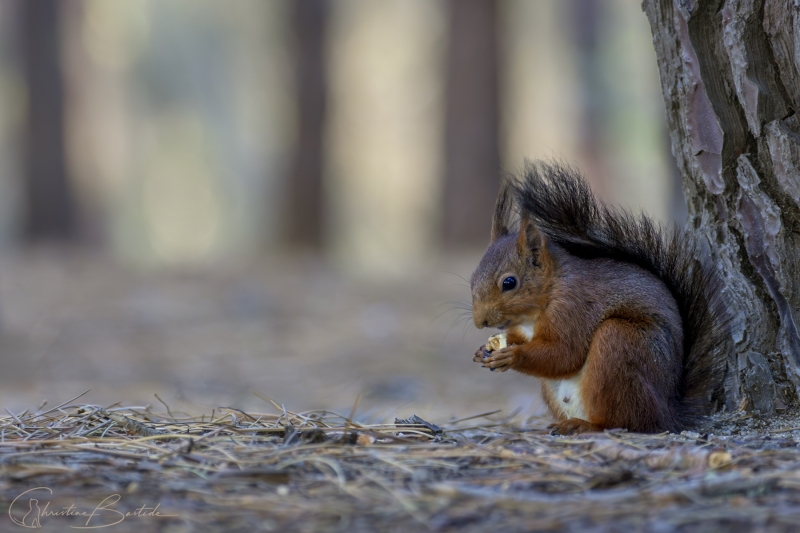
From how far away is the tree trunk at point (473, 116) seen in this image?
8.59 meters

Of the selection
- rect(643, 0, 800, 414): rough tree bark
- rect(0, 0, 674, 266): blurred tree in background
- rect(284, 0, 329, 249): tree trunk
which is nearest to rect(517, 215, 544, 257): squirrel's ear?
rect(643, 0, 800, 414): rough tree bark

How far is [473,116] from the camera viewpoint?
8.59m

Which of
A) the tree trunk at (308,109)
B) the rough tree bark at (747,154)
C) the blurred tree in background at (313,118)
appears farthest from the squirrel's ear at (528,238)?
the tree trunk at (308,109)

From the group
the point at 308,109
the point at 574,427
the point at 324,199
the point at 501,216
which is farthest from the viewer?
the point at 324,199

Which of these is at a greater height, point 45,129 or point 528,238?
point 45,129

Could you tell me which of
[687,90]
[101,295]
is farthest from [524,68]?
[687,90]

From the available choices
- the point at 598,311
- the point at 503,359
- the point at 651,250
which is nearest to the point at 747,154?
the point at 651,250

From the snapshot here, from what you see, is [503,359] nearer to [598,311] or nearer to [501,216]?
[598,311]

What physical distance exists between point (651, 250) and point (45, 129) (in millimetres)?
8127

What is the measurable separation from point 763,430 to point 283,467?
4.11 feet

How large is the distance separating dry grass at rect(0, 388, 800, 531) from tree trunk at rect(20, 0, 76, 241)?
7705mm

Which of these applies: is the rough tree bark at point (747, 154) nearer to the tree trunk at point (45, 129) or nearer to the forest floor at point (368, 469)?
the forest floor at point (368, 469)

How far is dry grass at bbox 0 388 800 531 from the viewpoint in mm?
1420

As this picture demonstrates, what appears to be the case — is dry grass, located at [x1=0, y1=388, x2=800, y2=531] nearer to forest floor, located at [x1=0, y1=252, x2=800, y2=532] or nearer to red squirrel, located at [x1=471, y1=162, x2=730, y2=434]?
forest floor, located at [x1=0, y1=252, x2=800, y2=532]
